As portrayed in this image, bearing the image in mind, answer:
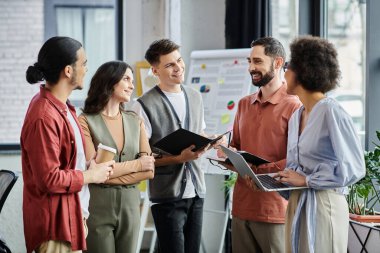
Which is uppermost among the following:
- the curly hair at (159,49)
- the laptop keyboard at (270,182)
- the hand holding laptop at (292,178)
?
the curly hair at (159,49)

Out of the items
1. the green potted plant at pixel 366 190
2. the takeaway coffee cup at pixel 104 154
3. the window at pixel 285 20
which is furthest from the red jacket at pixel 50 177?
the window at pixel 285 20

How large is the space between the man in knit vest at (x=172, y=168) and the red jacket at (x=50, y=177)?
Result: 990 millimetres

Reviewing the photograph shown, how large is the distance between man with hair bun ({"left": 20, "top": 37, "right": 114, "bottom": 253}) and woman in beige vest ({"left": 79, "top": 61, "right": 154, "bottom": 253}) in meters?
0.46

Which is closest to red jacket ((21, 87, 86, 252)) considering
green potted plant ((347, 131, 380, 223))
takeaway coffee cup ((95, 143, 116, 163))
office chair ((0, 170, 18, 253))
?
takeaway coffee cup ((95, 143, 116, 163))

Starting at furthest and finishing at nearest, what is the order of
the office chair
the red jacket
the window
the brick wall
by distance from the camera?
1. the brick wall
2. the window
3. the office chair
4. the red jacket

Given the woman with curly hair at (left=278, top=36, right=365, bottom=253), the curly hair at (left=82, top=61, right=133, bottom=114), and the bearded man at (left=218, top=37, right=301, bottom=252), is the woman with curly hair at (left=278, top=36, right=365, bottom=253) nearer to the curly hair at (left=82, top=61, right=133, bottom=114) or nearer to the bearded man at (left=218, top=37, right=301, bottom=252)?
the bearded man at (left=218, top=37, right=301, bottom=252)

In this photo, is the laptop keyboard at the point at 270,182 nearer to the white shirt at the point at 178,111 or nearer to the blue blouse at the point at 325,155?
the blue blouse at the point at 325,155

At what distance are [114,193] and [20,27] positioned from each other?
10.8 feet

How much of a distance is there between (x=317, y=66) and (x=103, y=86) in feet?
3.89

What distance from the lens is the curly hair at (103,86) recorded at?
3.60 meters

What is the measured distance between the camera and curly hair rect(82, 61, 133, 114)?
360 centimetres

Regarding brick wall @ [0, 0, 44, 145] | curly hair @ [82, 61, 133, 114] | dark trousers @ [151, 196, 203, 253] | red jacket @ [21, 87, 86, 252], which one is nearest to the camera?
red jacket @ [21, 87, 86, 252]

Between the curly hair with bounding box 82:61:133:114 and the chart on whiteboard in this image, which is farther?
the chart on whiteboard

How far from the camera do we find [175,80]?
153 inches
